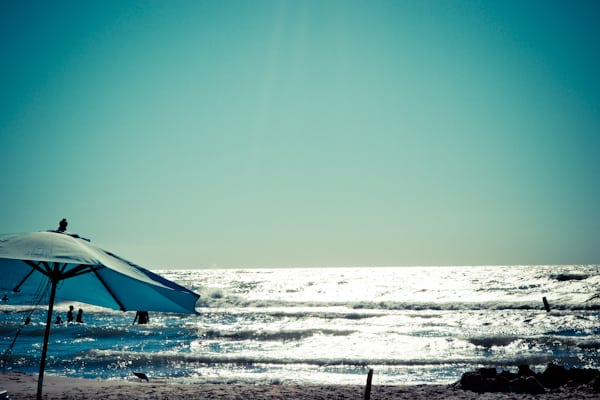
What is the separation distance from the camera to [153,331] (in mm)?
32750

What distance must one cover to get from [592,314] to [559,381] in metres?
31.3

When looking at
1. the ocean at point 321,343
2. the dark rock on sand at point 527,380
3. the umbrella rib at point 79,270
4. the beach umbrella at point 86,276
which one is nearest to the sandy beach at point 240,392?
the dark rock on sand at point 527,380

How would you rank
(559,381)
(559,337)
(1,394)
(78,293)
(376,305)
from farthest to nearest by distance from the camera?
(376,305) → (559,337) → (559,381) → (78,293) → (1,394)

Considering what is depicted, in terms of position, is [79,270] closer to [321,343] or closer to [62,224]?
[62,224]

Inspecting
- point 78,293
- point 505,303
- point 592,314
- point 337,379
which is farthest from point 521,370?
point 505,303

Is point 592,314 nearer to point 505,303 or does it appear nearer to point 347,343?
point 505,303

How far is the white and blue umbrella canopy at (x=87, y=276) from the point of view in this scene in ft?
17.0

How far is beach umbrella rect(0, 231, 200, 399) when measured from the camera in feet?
17.0

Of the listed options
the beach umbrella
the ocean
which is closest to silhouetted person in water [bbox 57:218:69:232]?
the beach umbrella

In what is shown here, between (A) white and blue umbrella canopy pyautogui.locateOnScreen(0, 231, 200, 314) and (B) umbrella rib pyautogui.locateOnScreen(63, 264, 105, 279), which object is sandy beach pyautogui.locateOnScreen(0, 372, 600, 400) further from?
(B) umbrella rib pyautogui.locateOnScreen(63, 264, 105, 279)

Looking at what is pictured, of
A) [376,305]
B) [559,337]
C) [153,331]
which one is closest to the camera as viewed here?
[559,337]

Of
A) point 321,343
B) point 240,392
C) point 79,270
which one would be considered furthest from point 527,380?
point 321,343

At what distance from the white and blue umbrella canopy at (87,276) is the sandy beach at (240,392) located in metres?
6.90

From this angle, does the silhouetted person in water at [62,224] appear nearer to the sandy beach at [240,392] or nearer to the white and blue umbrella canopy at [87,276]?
the white and blue umbrella canopy at [87,276]
